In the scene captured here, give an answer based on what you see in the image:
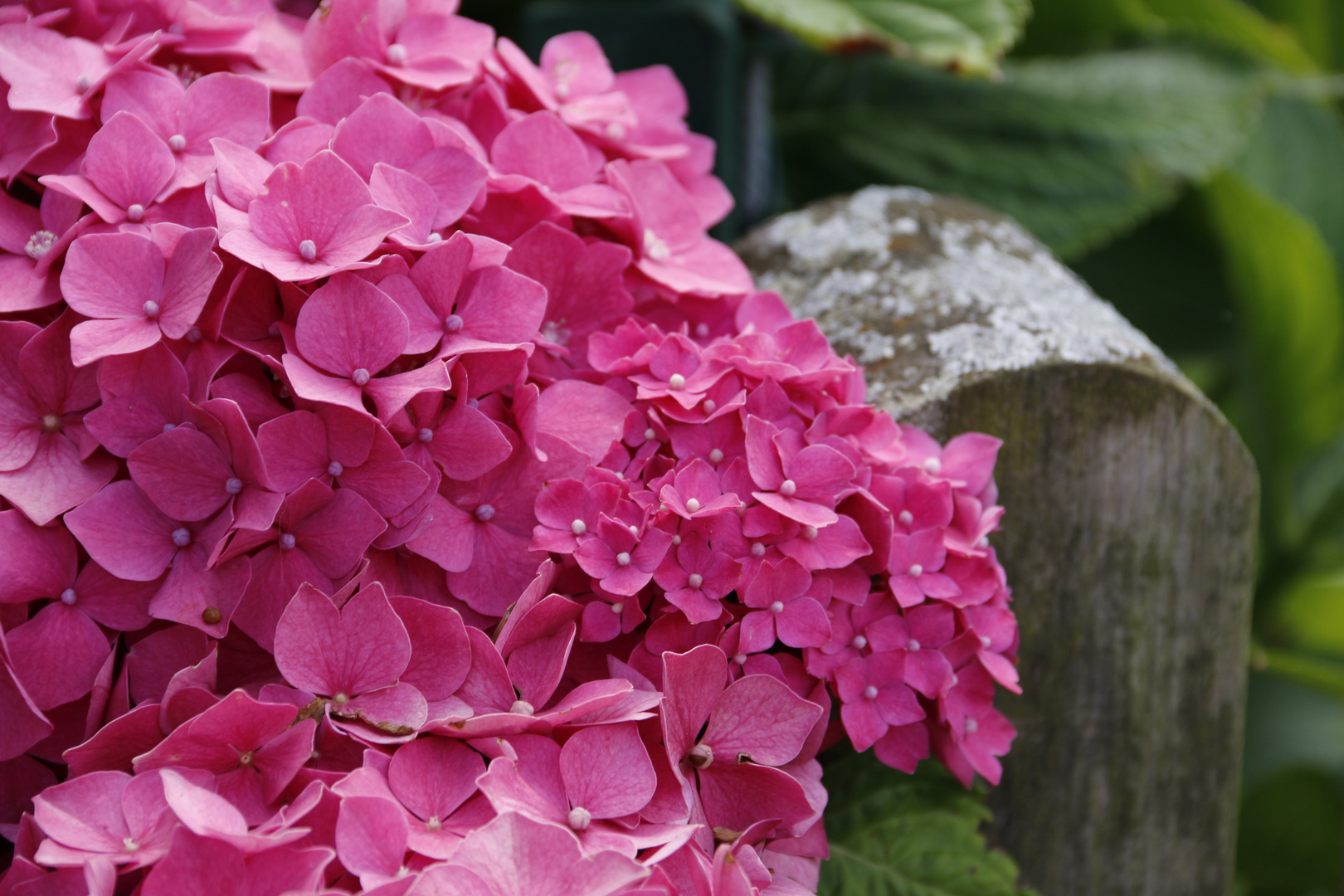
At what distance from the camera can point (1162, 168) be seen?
148cm

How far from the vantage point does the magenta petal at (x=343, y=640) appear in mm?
509

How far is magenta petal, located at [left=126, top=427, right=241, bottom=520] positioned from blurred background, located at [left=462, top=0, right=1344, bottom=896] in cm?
85

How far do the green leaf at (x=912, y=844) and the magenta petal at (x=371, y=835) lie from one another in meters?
0.42

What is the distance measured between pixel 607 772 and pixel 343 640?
5.8 inches

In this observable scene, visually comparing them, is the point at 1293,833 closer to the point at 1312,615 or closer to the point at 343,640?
the point at 1312,615

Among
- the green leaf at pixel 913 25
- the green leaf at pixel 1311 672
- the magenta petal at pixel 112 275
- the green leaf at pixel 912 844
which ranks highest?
the green leaf at pixel 913 25

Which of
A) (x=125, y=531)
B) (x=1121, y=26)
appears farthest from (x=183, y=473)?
(x=1121, y=26)

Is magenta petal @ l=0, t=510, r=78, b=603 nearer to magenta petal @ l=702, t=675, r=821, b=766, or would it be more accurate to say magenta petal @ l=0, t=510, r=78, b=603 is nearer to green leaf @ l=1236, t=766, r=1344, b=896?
magenta petal @ l=702, t=675, r=821, b=766

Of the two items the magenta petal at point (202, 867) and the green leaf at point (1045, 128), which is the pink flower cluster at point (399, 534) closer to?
the magenta petal at point (202, 867)

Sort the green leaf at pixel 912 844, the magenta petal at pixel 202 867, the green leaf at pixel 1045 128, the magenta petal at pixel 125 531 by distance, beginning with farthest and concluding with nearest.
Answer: the green leaf at pixel 1045 128
the green leaf at pixel 912 844
the magenta petal at pixel 125 531
the magenta petal at pixel 202 867

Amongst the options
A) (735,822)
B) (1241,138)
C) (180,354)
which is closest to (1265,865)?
(1241,138)

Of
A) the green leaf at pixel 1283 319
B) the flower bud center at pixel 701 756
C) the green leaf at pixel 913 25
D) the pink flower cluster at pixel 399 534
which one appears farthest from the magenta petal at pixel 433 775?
the green leaf at pixel 1283 319

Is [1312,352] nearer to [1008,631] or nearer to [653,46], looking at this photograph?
[653,46]

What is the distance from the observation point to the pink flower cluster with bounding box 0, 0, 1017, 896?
0.48 metres
